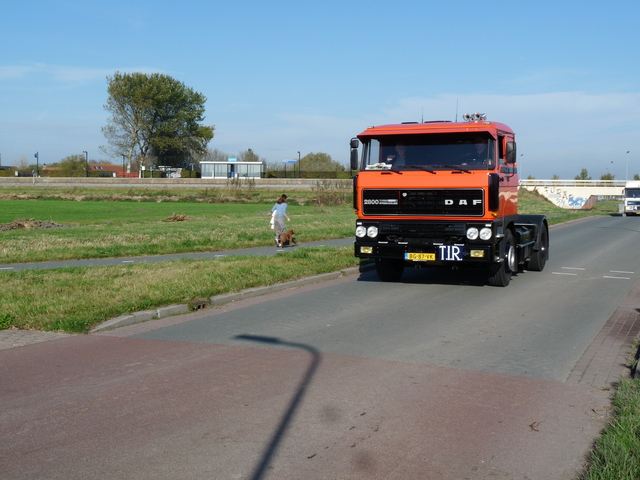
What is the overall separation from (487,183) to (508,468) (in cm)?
798

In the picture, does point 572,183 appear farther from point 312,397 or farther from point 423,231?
point 312,397

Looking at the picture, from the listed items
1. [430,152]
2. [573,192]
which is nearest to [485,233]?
[430,152]

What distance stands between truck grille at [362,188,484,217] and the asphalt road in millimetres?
2286

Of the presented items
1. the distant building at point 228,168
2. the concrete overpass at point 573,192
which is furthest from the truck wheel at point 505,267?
the distant building at point 228,168

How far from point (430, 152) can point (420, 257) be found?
1.92 metres

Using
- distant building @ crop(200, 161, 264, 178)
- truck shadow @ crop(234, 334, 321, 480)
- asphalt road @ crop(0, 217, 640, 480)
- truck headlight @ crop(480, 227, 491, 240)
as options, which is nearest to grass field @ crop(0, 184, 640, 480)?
asphalt road @ crop(0, 217, 640, 480)

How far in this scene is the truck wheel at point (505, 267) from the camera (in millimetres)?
12812

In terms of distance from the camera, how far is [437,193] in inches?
478

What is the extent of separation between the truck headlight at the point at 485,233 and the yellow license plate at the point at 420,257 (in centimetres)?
92

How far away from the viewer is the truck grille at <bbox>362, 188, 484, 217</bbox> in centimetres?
1193

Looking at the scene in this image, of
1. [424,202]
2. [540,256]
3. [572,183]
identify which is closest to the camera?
[424,202]

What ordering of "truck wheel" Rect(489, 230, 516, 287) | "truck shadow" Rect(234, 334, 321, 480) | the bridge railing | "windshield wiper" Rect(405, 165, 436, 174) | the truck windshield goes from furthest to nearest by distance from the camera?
the bridge railing → "truck wheel" Rect(489, 230, 516, 287) → "windshield wiper" Rect(405, 165, 436, 174) → the truck windshield → "truck shadow" Rect(234, 334, 321, 480)

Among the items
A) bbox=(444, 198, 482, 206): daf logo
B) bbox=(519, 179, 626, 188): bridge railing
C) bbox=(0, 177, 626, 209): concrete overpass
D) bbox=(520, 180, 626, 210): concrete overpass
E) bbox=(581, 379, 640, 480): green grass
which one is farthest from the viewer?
bbox=(519, 179, 626, 188): bridge railing

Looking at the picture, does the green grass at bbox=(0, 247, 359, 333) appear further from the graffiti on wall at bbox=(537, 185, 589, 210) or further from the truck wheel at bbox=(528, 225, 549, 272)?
the graffiti on wall at bbox=(537, 185, 589, 210)
